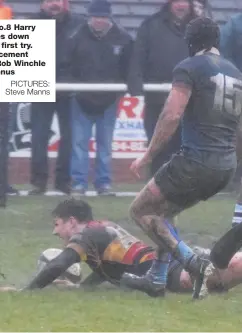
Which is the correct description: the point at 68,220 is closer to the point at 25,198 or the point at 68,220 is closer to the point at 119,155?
the point at 25,198

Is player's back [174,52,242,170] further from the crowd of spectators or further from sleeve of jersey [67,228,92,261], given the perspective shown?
the crowd of spectators

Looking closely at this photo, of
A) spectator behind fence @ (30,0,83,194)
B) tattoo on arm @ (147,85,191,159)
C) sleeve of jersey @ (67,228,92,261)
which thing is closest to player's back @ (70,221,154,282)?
sleeve of jersey @ (67,228,92,261)

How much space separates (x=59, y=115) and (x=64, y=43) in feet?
2.45

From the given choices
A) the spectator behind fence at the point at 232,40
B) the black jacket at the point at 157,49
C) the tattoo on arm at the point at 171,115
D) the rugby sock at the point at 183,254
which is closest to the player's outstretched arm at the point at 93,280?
the rugby sock at the point at 183,254

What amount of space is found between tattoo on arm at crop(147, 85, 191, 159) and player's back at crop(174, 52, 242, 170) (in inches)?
2.5

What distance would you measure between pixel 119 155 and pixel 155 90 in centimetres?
121

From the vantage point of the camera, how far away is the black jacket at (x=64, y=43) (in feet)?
39.4

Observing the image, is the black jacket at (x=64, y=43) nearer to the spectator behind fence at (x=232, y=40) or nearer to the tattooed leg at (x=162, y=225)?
the spectator behind fence at (x=232, y=40)

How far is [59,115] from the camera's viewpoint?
40.4 feet

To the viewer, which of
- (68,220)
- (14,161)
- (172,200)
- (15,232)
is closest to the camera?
(172,200)

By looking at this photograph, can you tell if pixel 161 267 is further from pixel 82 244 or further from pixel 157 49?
pixel 157 49

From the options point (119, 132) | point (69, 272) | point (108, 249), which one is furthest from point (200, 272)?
point (119, 132)

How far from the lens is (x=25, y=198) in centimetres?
1199

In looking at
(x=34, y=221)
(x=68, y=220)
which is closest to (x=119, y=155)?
(x=34, y=221)
